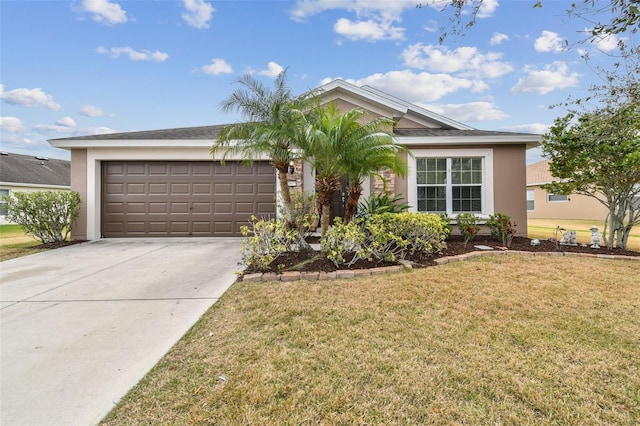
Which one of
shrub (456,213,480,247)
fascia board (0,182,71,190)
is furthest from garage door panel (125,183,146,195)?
fascia board (0,182,71,190)

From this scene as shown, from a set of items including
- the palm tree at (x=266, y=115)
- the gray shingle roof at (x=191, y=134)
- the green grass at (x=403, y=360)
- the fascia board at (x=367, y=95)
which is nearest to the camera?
the green grass at (x=403, y=360)

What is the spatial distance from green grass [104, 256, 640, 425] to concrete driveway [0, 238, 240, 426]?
0.96 ft

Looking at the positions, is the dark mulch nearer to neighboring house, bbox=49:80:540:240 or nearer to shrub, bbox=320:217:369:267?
shrub, bbox=320:217:369:267

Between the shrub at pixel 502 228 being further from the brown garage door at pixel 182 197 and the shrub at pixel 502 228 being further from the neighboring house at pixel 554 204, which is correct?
the neighboring house at pixel 554 204

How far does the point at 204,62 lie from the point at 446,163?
34.1 feet

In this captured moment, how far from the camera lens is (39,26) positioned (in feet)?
30.6

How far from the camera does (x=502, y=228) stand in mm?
8578

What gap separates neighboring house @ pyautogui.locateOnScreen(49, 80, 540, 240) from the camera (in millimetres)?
9469

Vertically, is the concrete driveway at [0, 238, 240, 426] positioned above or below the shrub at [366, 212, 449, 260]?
below

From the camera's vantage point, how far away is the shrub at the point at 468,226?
8445 mm

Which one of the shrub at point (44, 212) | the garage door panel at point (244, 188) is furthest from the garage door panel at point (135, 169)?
the garage door panel at point (244, 188)

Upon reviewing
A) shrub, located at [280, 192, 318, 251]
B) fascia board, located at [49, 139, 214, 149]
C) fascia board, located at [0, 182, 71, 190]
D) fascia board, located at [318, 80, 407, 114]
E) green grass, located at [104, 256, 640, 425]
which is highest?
fascia board, located at [318, 80, 407, 114]

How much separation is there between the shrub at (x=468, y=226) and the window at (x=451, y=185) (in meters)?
0.77

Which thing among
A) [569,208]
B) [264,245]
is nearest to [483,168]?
[264,245]
